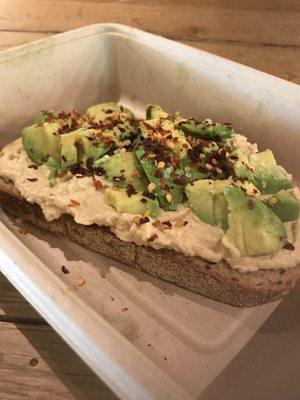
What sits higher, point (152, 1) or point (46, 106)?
point (152, 1)

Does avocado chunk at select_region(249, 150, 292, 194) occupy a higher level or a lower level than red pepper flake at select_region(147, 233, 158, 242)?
higher

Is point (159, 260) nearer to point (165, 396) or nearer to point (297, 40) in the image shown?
point (165, 396)

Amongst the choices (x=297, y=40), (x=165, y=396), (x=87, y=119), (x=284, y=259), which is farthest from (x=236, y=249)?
(x=297, y=40)

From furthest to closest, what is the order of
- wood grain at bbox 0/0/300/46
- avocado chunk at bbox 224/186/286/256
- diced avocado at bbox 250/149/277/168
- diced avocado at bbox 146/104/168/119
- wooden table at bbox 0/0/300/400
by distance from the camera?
1. wood grain at bbox 0/0/300/46
2. wooden table at bbox 0/0/300/400
3. diced avocado at bbox 146/104/168/119
4. diced avocado at bbox 250/149/277/168
5. avocado chunk at bbox 224/186/286/256

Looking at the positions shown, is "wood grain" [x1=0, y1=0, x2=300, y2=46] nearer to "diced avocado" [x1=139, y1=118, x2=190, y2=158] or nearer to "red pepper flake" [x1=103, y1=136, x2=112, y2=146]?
"diced avocado" [x1=139, y1=118, x2=190, y2=158]

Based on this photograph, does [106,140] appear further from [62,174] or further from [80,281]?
[80,281]

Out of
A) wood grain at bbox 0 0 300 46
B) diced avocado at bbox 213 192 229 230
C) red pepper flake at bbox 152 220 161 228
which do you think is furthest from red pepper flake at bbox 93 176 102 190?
wood grain at bbox 0 0 300 46
